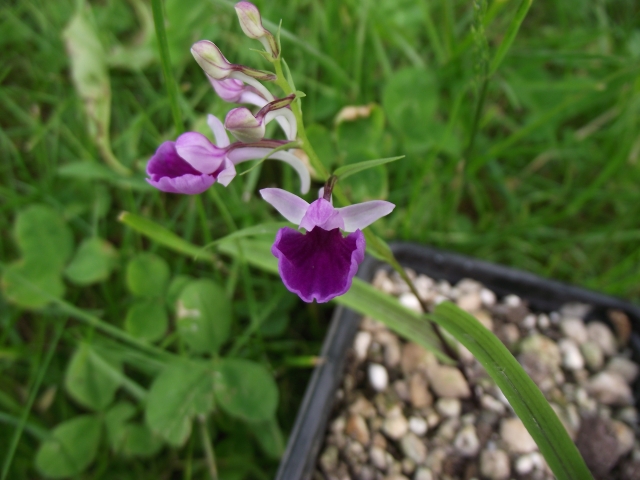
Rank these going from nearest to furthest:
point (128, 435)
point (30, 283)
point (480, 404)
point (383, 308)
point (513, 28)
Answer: point (513, 28) → point (383, 308) → point (480, 404) → point (128, 435) → point (30, 283)

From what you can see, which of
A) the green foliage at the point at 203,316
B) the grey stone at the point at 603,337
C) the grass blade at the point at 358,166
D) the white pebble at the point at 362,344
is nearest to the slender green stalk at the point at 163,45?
the grass blade at the point at 358,166

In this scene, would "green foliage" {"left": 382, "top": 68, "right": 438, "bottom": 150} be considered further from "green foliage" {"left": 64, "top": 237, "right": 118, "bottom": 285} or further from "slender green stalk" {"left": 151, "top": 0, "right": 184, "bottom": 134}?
"green foliage" {"left": 64, "top": 237, "right": 118, "bottom": 285}

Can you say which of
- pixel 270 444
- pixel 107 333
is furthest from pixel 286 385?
pixel 107 333

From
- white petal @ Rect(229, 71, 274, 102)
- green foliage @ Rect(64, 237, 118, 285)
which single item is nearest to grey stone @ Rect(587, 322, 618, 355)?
white petal @ Rect(229, 71, 274, 102)

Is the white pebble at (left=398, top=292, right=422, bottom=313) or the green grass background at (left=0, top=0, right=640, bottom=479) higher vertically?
the green grass background at (left=0, top=0, right=640, bottom=479)

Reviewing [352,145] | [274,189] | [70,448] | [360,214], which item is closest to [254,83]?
[274,189]

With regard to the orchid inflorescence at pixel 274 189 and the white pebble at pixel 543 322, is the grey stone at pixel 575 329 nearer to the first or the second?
the white pebble at pixel 543 322

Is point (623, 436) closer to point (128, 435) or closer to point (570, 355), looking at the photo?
point (570, 355)
